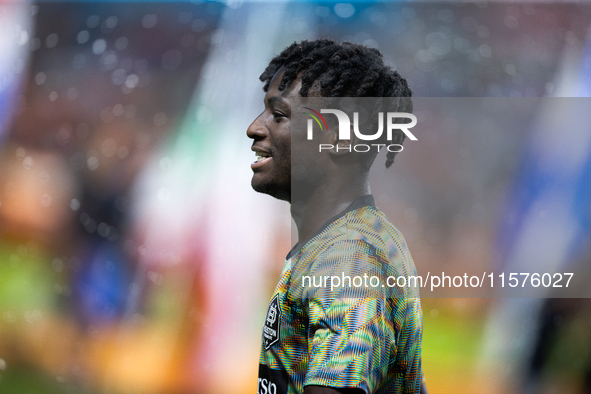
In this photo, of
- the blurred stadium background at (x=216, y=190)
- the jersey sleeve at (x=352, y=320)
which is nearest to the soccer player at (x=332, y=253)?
the jersey sleeve at (x=352, y=320)

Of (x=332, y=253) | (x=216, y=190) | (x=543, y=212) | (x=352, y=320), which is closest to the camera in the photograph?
(x=352, y=320)

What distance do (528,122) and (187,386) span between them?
2.64 metres

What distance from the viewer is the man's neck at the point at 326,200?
4.20 feet

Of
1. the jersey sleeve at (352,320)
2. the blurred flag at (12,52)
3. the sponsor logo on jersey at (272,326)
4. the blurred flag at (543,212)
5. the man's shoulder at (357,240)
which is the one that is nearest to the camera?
the jersey sleeve at (352,320)

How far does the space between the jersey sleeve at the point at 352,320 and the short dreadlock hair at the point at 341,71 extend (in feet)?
1.53

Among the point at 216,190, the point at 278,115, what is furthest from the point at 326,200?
the point at 216,190

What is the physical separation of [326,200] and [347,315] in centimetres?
44

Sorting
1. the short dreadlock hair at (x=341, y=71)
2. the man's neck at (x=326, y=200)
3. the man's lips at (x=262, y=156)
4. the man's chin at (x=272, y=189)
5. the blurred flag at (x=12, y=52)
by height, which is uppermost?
the blurred flag at (x=12, y=52)

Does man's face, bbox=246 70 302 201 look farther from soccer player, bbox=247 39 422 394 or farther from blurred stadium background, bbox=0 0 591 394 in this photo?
blurred stadium background, bbox=0 0 591 394

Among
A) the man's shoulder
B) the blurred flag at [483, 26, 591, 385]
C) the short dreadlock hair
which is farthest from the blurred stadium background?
the man's shoulder

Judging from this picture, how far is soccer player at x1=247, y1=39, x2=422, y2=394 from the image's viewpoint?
903mm

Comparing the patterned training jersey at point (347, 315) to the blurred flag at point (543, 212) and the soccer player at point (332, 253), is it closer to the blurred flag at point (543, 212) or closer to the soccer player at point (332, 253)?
the soccer player at point (332, 253)

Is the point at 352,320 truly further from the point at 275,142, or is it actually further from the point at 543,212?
the point at 543,212

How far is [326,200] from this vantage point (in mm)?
1295
